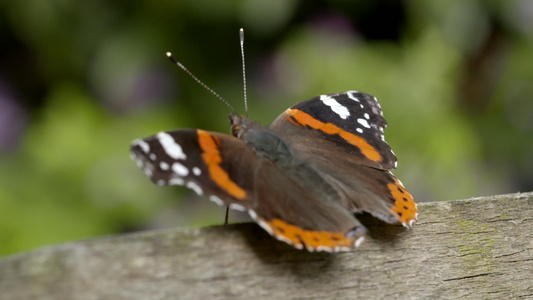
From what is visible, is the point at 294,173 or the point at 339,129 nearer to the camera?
the point at 294,173

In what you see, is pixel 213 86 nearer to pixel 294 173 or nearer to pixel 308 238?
pixel 294 173

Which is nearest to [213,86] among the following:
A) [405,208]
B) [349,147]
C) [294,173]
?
[349,147]

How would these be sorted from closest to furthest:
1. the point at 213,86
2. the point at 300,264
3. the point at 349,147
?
the point at 300,264 → the point at 349,147 → the point at 213,86

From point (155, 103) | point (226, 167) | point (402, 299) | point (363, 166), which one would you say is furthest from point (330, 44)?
point (402, 299)

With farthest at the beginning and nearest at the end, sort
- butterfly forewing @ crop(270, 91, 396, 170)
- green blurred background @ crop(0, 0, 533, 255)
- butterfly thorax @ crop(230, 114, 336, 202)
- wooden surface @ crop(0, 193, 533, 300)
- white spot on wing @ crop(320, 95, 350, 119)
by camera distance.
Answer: green blurred background @ crop(0, 0, 533, 255) < white spot on wing @ crop(320, 95, 350, 119) < butterfly forewing @ crop(270, 91, 396, 170) < butterfly thorax @ crop(230, 114, 336, 202) < wooden surface @ crop(0, 193, 533, 300)

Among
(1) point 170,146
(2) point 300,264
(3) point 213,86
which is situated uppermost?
(1) point 170,146

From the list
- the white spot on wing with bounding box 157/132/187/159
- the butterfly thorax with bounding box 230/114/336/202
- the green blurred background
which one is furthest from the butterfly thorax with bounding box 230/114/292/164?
the green blurred background

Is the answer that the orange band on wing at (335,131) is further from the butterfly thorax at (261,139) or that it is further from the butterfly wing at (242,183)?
the butterfly wing at (242,183)

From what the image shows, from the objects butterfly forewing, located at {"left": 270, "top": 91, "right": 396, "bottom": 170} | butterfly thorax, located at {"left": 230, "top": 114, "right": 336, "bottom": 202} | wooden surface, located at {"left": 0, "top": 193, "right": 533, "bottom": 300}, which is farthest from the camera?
butterfly forewing, located at {"left": 270, "top": 91, "right": 396, "bottom": 170}

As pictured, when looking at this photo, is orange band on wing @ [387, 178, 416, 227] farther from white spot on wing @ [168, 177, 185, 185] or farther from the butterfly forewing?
white spot on wing @ [168, 177, 185, 185]

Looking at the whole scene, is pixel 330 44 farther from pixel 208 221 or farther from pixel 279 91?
pixel 208 221
